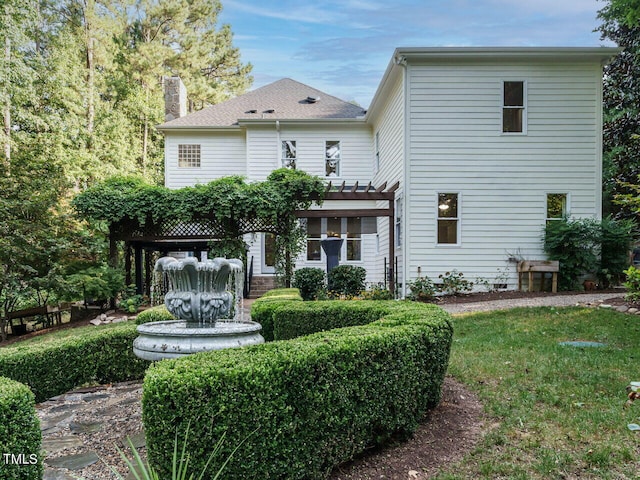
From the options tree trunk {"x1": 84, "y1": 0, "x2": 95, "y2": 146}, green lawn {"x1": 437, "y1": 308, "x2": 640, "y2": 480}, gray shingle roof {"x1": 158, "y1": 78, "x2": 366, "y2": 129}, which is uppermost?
tree trunk {"x1": 84, "y1": 0, "x2": 95, "y2": 146}

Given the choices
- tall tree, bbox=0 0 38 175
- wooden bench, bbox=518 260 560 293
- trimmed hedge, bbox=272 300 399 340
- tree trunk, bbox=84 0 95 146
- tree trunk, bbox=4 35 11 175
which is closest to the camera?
trimmed hedge, bbox=272 300 399 340

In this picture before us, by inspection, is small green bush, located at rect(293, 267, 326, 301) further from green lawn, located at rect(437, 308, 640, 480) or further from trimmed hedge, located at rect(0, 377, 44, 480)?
trimmed hedge, located at rect(0, 377, 44, 480)

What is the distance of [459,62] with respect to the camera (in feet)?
39.5

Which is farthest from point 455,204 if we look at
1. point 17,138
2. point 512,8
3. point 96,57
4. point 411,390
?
point 96,57

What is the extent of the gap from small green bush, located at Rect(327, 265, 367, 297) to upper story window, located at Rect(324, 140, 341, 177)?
5.42 meters

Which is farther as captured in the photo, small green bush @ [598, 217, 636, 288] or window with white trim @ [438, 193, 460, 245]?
window with white trim @ [438, 193, 460, 245]

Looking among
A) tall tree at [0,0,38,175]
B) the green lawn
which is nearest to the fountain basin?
the green lawn

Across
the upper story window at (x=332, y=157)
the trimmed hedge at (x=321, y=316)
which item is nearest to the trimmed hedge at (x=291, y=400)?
the trimmed hedge at (x=321, y=316)

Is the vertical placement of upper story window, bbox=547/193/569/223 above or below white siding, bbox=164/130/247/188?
below

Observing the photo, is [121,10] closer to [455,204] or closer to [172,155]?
[172,155]

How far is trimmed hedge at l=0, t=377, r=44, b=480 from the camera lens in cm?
246

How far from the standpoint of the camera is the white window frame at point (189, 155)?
17109mm

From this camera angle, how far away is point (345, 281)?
39.9ft

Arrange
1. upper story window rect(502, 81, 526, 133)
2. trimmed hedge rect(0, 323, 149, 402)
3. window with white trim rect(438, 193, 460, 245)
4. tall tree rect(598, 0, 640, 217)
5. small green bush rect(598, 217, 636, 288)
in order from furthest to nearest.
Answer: tall tree rect(598, 0, 640, 217) < upper story window rect(502, 81, 526, 133) < window with white trim rect(438, 193, 460, 245) < small green bush rect(598, 217, 636, 288) < trimmed hedge rect(0, 323, 149, 402)
